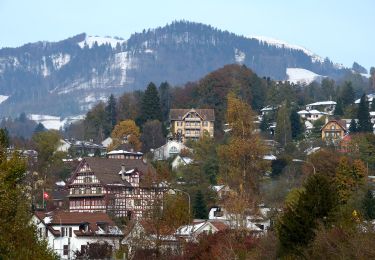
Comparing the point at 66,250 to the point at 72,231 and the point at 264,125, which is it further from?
the point at 264,125

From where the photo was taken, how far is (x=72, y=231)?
263ft

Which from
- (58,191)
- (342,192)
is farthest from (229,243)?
(58,191)

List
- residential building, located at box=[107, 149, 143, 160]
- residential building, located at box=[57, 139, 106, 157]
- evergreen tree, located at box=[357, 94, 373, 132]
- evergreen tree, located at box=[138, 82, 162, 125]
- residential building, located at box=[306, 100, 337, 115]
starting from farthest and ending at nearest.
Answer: residential building, located at box=[306, 100, 337, 115] < residential building, located at box=[57, 139, 106, 157] < evergreen tree, located at box=[138, 82, 162, 125] < evergreen tree, located at box=[357, 94, 373, 132] < residential building, located at box=[107, 149, 143, 160]

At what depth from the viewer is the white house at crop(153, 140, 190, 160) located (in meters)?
134

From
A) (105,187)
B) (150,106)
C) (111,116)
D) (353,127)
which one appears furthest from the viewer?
(111,116)

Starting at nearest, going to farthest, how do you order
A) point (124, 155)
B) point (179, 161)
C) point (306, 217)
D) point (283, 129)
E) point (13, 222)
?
point (13, 222) → point (306, 217) → point (179, 161) → point (124, 155) → point (283, 129)

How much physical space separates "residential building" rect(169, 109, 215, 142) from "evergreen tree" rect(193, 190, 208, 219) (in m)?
54.0

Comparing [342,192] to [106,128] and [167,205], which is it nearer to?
[167,205]

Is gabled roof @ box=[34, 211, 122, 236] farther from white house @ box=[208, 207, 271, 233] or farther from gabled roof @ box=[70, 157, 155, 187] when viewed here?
gabled roof @ box=[70, 157, 155, 187]

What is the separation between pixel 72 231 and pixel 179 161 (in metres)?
41.3

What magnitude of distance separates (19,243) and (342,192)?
40.7m

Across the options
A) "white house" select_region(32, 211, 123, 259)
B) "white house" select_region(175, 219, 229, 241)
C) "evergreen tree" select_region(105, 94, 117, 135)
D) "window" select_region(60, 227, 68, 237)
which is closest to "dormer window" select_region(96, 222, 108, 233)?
"white house" select_region(32, 211, 123, 259)

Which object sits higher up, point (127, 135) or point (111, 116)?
point (111, 116)

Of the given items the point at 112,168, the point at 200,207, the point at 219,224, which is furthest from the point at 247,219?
the point at 112,168
